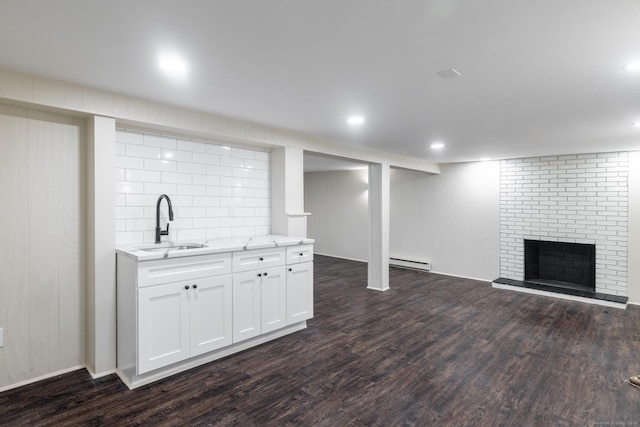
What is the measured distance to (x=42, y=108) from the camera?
8.34 ft

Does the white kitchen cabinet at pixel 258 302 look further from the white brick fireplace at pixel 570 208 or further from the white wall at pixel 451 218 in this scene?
the white brick fireplace at pixel 570 208

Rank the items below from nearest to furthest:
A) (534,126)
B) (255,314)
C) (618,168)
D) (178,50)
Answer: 1. (178,50)
2. (255,314)
3. (534,126)
4. (618,168)

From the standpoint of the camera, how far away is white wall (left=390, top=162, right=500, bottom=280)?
260 inches

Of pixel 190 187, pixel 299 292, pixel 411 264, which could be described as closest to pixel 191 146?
pixel 190 187

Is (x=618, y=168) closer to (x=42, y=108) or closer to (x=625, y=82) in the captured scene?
(x=625, y=82)

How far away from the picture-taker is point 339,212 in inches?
359

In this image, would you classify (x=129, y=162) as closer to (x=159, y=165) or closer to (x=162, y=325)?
(x=159, y=165)

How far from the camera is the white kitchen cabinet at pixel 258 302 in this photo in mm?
3150

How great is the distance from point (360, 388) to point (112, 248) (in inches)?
88.3

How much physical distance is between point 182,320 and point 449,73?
267 cm

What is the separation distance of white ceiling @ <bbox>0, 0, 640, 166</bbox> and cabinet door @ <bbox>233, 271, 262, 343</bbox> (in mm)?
1546

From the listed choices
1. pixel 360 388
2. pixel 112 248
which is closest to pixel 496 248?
pixel 360 388

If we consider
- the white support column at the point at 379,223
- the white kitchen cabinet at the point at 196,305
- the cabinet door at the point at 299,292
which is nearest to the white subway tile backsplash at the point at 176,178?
the white kitchen cabinet at the point at 196,305

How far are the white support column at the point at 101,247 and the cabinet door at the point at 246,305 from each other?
963 mm
